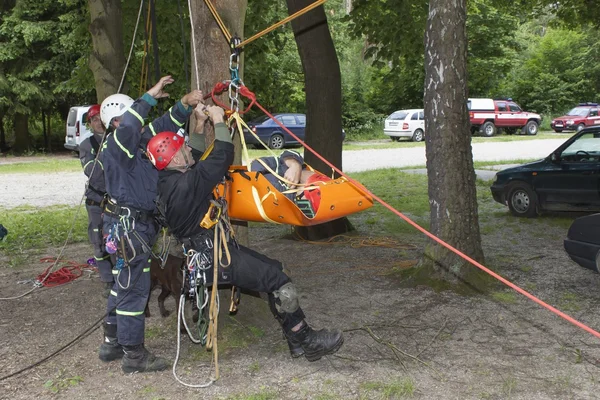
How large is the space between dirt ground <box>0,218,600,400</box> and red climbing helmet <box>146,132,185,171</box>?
1.62 metres

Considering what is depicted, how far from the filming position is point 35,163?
24469mm

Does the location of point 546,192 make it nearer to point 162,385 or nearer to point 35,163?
point 162,385

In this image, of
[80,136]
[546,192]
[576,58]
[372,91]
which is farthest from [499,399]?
[576,58]

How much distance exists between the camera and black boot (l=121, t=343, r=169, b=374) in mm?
4996

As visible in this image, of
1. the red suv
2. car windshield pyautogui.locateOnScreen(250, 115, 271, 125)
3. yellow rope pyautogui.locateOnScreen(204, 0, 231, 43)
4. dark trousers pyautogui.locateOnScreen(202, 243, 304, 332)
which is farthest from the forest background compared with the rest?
the red suv

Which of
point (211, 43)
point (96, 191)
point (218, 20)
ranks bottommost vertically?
point (96, 191)

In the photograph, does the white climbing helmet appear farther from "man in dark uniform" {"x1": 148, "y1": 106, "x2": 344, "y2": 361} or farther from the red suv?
the red suv

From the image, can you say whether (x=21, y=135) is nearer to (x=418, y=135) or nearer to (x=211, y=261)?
(x=418, y=135)

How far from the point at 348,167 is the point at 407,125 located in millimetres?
11403

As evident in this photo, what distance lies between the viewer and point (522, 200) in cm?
1158

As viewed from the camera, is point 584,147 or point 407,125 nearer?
point 584,147

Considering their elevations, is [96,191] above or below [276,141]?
below

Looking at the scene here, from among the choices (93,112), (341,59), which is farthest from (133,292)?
(341,59)

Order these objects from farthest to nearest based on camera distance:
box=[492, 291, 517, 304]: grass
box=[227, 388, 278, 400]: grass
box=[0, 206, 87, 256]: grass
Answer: box=[0, 206, 87, 256]: grass
box=[492, 291, 517, 304]: grass
box=[227, 388, 278, 400]: grass
